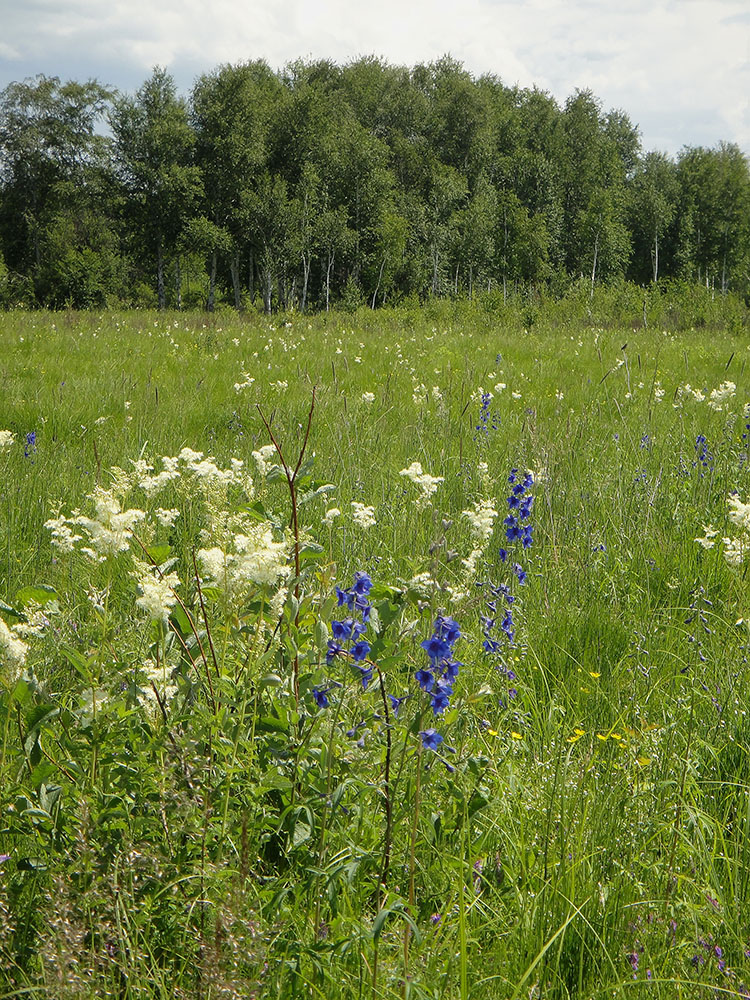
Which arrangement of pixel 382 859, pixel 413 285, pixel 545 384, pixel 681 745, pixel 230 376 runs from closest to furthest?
pixel 382 859, pixel 681 745, pixel 230 376, pixel 545 384, pixel 413 285

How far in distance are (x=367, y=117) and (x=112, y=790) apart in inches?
2246

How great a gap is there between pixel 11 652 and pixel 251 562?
0.46 m

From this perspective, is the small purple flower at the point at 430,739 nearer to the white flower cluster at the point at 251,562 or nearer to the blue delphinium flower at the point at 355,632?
the blue delphinium flower at the point at 355,632

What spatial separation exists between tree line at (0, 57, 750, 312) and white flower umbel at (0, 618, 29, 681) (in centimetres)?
3651

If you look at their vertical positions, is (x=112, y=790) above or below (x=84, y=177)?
below

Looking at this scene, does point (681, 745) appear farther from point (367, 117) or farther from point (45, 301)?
point (367, 117)

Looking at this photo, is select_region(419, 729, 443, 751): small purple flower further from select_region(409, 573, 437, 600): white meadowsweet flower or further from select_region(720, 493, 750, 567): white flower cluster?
select_region(720, 493, 750, 567): white flower cluster

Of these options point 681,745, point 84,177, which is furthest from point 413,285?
point 681,745

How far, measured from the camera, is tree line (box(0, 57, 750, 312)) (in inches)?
1575

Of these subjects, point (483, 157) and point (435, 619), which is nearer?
point (435, 619)

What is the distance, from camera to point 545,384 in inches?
307

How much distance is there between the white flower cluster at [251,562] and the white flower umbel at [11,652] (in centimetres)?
36

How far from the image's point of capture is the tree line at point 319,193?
40000 mm

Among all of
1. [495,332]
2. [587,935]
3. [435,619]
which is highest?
[495,332]
